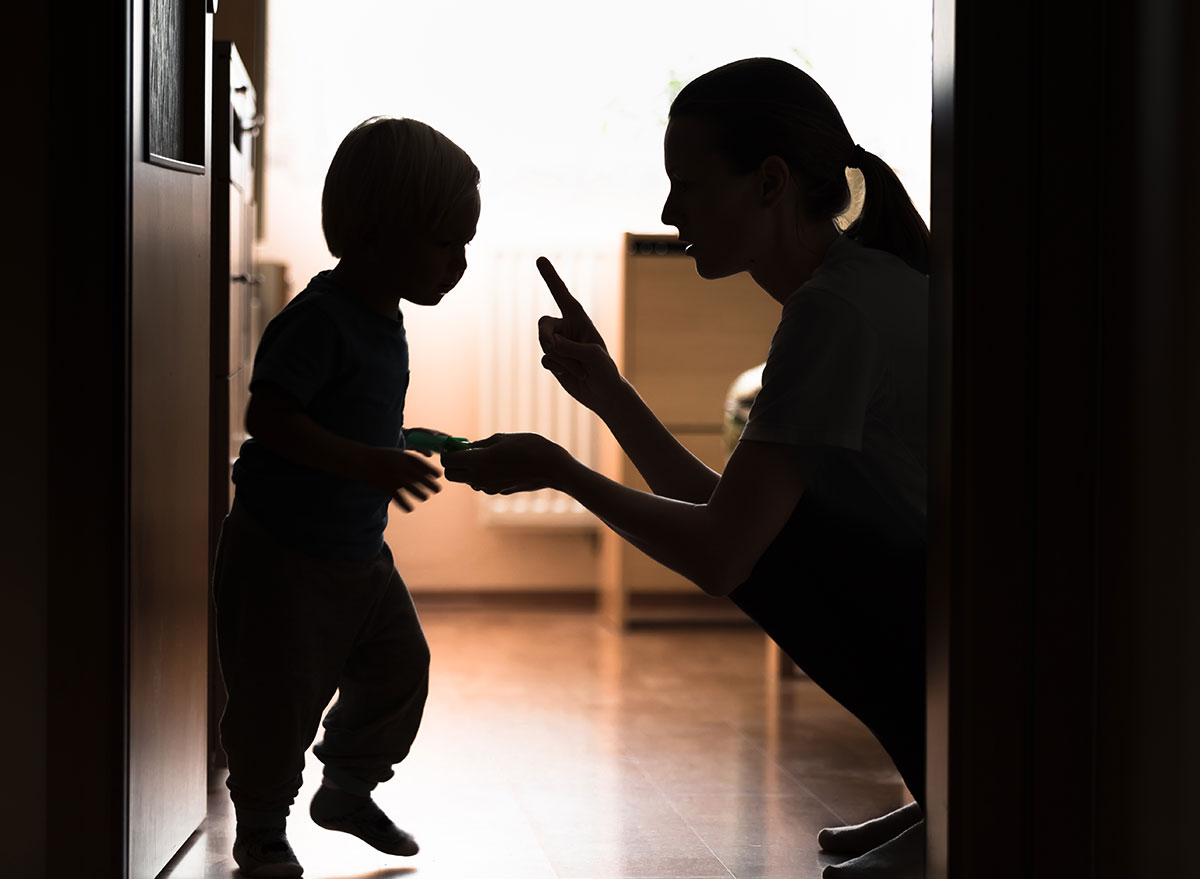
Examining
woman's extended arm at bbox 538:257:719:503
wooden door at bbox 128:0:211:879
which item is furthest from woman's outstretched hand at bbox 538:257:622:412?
wooden door at bbox 128:0:211:879

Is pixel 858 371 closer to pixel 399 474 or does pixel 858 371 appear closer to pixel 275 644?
pixel 399 474

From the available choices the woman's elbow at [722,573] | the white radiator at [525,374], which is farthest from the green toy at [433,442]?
the white radiator at [525,374]

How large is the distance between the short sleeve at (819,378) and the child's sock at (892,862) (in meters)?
0.42

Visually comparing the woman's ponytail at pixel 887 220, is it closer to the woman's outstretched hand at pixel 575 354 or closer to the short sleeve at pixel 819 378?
the short sleeve at pixel 819 378

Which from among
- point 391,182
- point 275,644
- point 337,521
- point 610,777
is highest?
point 391,182

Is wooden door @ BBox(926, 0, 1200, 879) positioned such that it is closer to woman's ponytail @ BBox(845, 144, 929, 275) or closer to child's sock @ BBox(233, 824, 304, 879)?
woman's ponytail @ BBox(845, 144, 929, 275)

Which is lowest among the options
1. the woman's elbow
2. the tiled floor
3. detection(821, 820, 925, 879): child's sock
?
the tiled floor

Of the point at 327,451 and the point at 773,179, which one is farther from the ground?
the point at 773,179

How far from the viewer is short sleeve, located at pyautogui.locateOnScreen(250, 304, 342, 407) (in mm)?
1203

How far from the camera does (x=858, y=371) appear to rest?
1.16 m

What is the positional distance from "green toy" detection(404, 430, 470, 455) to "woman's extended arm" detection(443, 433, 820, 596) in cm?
7

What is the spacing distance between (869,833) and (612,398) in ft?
1.79

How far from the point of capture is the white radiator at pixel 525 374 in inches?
129

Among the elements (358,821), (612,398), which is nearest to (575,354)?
(612,398)
